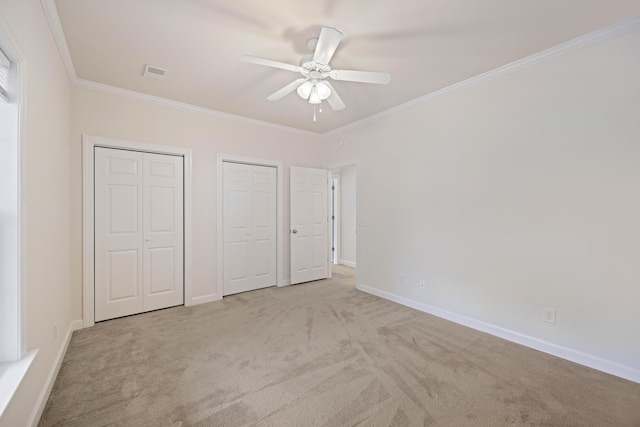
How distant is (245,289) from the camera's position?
4305 mm

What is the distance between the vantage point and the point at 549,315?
98.5 inches

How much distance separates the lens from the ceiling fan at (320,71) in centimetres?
188

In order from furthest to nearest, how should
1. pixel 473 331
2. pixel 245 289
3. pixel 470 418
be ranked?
pixel 245 289 < pixel 473 331 < pixel 470 418

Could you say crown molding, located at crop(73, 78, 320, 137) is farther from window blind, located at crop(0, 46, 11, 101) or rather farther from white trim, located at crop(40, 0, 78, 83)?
window blind, located at crop(0, 46, 11, 101)

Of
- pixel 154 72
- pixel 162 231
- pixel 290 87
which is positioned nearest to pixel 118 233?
pixel 162 231

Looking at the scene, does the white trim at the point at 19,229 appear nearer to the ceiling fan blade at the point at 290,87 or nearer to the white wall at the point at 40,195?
the white wall at the point at 40,195

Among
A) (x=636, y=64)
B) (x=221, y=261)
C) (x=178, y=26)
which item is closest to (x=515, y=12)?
(x=636, y=64)

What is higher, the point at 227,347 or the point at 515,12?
the point at 515,12

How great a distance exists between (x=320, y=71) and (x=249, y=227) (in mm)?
2702

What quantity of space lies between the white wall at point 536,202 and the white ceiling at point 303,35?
1.28 feet

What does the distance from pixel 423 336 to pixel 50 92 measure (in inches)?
150

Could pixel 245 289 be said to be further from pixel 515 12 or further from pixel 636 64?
pixel 636 64

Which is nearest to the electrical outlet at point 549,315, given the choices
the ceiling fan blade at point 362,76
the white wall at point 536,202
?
the white wall at point 536,202

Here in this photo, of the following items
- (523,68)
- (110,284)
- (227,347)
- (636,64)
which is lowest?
(227,347)
